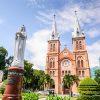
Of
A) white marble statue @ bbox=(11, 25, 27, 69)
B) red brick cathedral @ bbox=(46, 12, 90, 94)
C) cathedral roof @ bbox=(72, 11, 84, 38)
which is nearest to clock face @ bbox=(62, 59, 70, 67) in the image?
red brick cathedral @ bbox=(46, 12, 90, 94)

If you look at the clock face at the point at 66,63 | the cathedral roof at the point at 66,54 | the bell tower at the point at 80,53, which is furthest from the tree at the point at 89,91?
the cathedral roof at the point at 66,54

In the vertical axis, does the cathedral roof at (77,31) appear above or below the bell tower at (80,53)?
above

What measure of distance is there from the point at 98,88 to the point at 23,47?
10.5m

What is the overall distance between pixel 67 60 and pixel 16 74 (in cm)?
4884

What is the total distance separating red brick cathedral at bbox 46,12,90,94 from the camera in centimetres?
5538

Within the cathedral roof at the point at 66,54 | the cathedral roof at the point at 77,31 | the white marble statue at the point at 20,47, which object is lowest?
the white marble statue at the point at 20,47

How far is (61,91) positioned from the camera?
→ 54938mm

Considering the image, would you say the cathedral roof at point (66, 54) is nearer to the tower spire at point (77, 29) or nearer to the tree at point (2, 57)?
the tower spire at point (77, 29)

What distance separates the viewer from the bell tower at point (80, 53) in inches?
2170

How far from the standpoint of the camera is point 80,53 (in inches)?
2272

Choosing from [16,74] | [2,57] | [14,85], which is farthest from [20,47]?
[2,57]

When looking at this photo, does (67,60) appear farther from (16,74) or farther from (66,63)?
(16,74)

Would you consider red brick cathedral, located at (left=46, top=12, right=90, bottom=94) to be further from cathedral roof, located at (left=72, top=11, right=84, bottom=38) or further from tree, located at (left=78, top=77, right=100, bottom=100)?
tree, located at (left=78, top=77, right=100, bottom=100)

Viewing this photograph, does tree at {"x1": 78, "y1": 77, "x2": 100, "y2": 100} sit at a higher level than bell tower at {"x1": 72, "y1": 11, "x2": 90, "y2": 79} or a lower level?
lower
